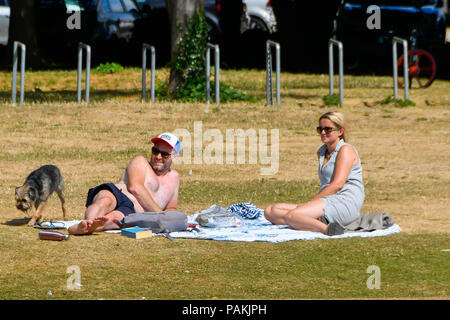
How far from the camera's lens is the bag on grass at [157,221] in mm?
9453

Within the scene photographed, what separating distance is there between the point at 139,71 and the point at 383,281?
15926mm

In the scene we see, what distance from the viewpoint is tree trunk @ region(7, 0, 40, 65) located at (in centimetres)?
2394

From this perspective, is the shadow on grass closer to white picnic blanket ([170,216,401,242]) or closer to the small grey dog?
the small grey dog

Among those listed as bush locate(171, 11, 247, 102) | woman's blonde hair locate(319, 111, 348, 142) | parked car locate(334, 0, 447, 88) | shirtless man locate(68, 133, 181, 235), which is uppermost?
parked car locate(334, 0, 447, 88)

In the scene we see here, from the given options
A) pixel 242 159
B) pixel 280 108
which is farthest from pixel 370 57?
pixel 242 159

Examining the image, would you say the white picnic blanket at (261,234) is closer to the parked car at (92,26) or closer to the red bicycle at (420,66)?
the red bicycle at (420,66)

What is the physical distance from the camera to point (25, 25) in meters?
24.1

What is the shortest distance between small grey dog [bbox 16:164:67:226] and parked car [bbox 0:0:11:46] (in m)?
16.0

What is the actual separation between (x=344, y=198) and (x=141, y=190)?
1.80 meters

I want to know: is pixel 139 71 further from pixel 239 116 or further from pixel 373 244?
pixel 373 244

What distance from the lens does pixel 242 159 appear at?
14453 millimetres

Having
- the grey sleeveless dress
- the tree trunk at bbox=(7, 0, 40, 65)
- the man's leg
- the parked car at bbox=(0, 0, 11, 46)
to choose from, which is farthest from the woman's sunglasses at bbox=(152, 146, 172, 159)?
the parked car at bbox=(0, 0, 11, 46)

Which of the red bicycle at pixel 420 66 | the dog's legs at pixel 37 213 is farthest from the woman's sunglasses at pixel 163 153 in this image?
the red bicycle at pixel 420 66

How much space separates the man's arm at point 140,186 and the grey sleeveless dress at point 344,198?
1.53 m
